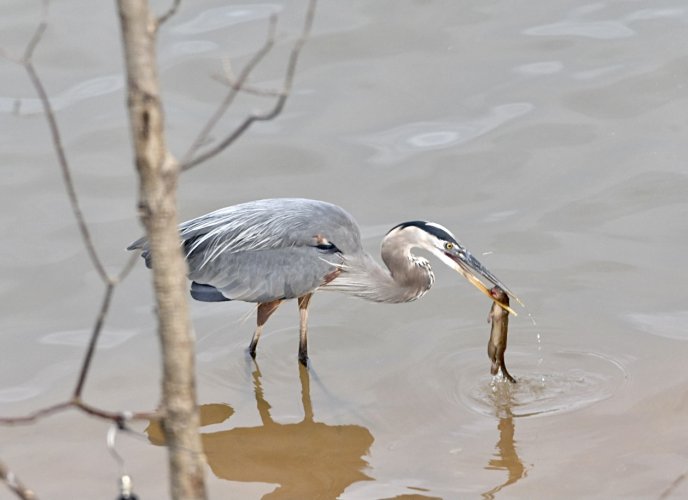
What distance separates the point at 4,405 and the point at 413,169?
3.86 meters

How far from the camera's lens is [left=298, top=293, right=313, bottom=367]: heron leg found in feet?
23.2

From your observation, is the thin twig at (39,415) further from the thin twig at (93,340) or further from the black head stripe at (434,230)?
the black head stripe at (434,230)

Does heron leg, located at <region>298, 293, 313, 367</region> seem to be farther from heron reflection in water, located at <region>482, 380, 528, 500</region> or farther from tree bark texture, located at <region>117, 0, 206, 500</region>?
tree bark texture, located at <region>117, 0, 206, 500</region>

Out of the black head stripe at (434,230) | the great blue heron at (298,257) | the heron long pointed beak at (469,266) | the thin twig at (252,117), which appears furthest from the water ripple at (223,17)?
the thin twig at (252,117)

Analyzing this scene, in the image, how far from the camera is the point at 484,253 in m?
8.11

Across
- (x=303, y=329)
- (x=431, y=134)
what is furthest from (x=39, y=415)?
(x=431, y=134)

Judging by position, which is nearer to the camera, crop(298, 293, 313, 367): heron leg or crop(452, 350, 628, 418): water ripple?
crop(452, 350, 628, 418): water ripple

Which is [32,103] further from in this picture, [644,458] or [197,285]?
[644,458]

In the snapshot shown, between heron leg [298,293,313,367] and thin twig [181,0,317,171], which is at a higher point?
thin twig [181,0,317,171]

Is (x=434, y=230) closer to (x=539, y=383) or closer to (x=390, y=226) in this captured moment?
(x=539, y=383)

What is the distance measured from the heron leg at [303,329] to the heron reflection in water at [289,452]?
16.4 inches

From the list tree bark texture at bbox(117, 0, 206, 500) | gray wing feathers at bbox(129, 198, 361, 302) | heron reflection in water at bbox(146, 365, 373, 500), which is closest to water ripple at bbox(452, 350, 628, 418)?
heron reflection in water at bbox(146, 365, 373, 500)

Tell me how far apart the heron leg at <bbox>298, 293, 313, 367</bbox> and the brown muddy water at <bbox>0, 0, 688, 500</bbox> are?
0.11 m

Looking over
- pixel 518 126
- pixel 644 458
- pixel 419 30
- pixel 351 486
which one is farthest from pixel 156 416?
pixel 419 30
